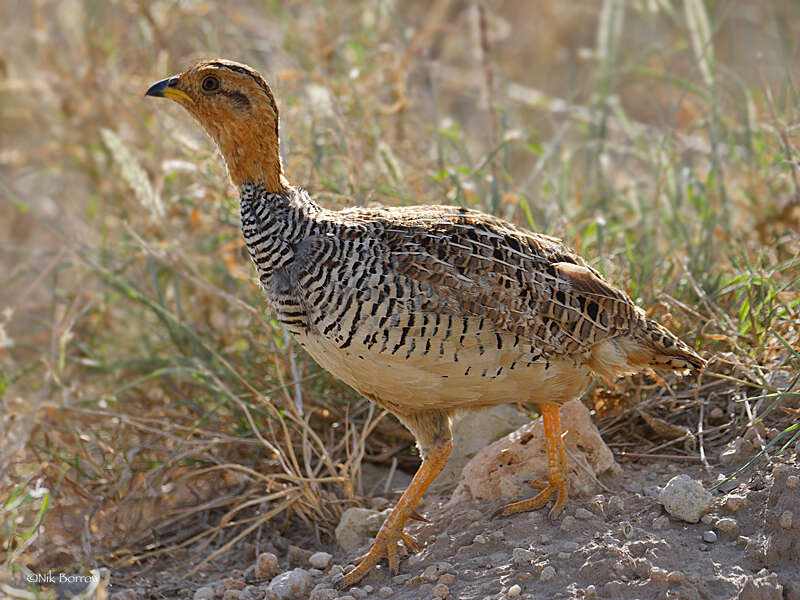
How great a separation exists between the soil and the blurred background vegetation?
22cm

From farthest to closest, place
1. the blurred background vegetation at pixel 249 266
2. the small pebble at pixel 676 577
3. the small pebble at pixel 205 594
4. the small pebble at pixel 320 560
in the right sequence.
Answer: the blurred background vegetation at pixel 249 266 → the small pebble at pixel 320 560 → the small pebble at pixel 205 594 → the small pebble at pixel 676 577

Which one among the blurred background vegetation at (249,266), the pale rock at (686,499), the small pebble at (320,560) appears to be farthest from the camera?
the blurred background vegetation at (249,266)

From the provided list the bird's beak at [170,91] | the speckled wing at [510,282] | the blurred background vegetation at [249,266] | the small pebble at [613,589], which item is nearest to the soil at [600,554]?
the small pebble at [613,589]

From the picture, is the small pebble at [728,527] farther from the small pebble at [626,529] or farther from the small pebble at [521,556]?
the small pebble at [521,556]

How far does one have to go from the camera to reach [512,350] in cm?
315

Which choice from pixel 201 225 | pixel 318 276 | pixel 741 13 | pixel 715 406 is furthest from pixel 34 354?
pixel 741 13

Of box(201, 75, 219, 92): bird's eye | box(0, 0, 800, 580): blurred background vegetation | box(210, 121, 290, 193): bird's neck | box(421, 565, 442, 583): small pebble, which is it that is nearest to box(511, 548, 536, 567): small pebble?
box(421, 565, 442, 583): small pebble

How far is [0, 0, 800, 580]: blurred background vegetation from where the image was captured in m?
3.85

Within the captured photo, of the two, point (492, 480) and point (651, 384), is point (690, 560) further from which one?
point (651, 384)

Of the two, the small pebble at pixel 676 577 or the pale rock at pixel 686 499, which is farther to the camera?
the pale rock at pixel 686 499

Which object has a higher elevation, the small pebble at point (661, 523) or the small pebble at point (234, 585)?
the small pebble at point (661, 523)

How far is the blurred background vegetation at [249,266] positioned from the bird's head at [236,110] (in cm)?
95

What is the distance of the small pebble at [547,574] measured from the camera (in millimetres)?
2914

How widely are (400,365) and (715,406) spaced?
157 centimetres
